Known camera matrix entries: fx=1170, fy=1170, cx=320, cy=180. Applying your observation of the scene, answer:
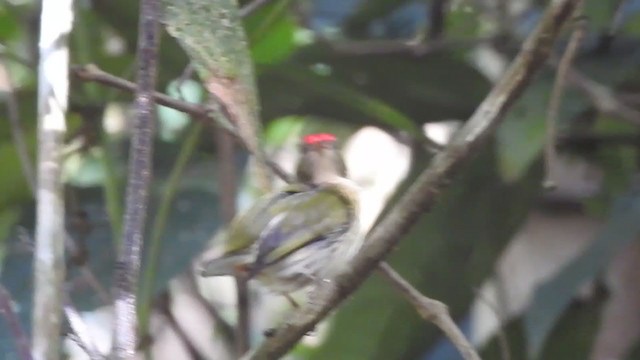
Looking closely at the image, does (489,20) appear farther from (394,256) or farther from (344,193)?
(344,193)

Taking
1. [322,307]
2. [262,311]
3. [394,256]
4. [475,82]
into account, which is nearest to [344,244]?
[322,307]

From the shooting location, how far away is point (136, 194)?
15.8 inches

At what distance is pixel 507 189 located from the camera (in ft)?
3.38

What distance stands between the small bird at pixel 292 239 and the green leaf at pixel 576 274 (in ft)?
0.77

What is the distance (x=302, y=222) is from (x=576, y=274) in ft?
1.06

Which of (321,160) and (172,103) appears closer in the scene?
(172,103)

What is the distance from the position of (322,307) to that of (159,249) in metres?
0.42

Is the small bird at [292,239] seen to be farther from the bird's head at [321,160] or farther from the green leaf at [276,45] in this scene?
the green leaf at [276,45]

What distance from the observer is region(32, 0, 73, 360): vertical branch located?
495 mm

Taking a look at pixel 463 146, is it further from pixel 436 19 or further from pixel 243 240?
pixel 436 19

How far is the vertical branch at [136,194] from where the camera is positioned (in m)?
0.40

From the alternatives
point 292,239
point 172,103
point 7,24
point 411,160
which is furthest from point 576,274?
point 7,24

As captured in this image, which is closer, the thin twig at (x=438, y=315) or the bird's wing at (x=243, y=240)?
the thin twig at (x=438, y=315)

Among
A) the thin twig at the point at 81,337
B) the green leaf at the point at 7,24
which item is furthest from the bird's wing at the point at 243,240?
the green leaf at the point at 7,24
